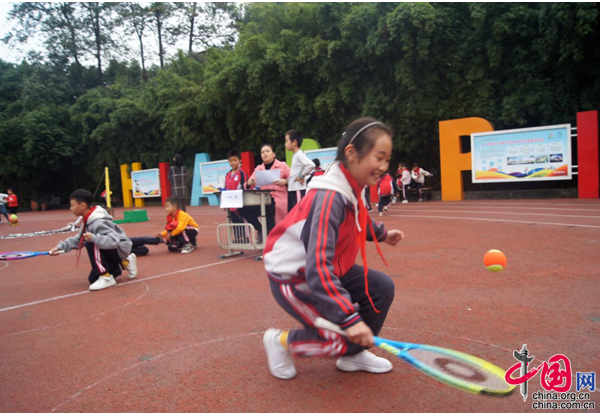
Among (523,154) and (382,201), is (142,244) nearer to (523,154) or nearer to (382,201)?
(382,201)

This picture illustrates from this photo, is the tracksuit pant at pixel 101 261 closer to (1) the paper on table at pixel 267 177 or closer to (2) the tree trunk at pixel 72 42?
(1) the paper on table at pixel 267 177

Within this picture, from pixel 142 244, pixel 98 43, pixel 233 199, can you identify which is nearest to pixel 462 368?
pixel 233 199

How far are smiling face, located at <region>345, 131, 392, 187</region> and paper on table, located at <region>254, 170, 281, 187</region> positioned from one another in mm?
4675

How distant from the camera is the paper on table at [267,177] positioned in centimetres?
719

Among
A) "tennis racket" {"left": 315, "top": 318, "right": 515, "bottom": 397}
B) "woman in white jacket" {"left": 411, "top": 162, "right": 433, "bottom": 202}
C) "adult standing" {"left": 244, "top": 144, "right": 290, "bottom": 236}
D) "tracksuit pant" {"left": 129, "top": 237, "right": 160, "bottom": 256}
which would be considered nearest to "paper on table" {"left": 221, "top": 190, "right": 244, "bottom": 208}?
"adult standing" {"left": 244, "top": 144, "right": 290, "bottom": 236}

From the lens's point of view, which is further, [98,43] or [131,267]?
[98,43]

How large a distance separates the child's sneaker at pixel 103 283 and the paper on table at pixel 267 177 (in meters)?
2.68

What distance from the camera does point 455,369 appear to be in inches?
96.0

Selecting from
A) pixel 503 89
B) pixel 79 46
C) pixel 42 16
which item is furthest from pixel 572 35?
pixel 42 16

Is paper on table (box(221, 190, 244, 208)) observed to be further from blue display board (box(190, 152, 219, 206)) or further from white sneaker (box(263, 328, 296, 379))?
blue display board (box(190, 152, 219, 206))

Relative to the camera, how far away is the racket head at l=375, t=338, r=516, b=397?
230 centimetres

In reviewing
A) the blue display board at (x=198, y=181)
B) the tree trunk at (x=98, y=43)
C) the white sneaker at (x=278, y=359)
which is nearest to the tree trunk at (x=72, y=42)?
the tree trunk at (x=98, y=43)

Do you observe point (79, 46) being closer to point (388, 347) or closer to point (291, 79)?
point (291, 79)

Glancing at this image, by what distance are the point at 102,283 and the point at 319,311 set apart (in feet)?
13.7
